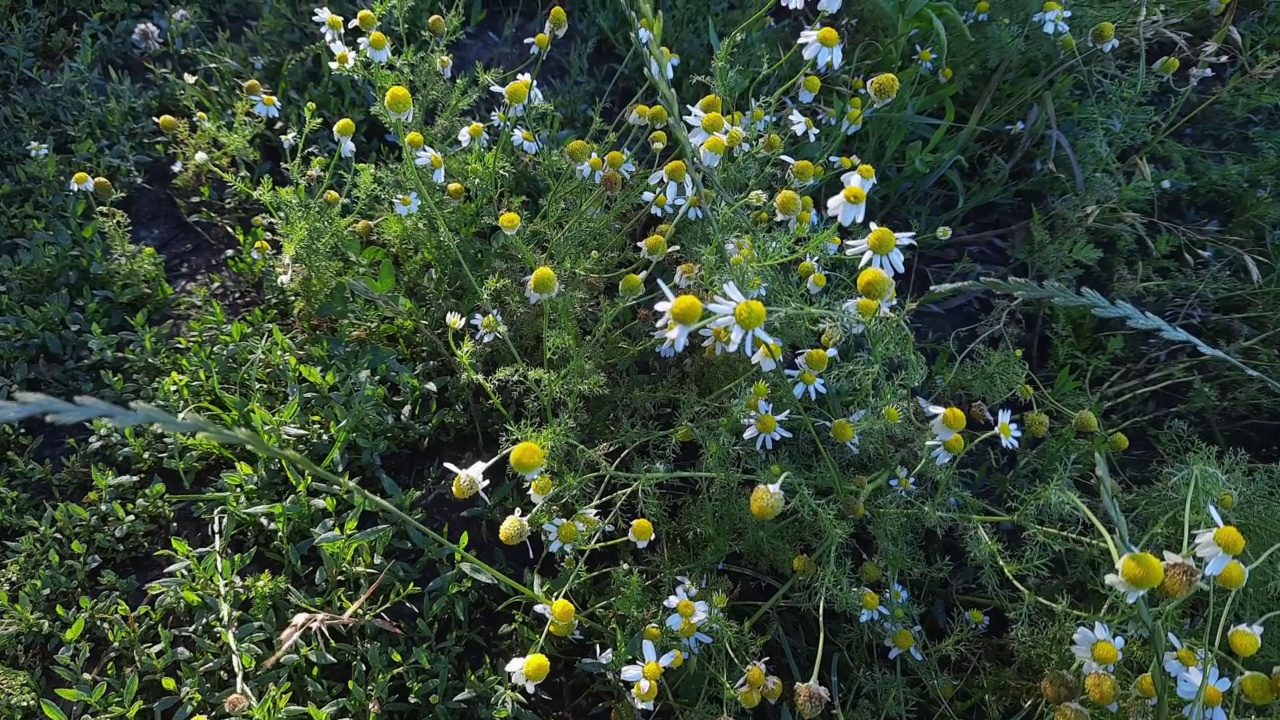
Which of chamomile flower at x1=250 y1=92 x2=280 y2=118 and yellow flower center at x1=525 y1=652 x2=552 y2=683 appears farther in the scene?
chamomile flower at x1=250 y1=92 x2=280 y2=118

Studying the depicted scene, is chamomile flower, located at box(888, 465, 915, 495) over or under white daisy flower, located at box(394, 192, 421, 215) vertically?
under

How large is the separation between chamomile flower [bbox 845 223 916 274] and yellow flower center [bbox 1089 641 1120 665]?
783 millimetres

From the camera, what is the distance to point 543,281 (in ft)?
5.92

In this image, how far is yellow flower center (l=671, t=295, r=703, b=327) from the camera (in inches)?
58.3

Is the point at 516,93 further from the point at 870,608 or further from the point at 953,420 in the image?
the point at 870,608

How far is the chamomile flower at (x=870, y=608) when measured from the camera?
173cm

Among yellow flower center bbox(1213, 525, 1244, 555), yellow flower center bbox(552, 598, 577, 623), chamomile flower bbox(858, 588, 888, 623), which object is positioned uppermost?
yellow flower center bbox(1213, 525, 1244, 555)

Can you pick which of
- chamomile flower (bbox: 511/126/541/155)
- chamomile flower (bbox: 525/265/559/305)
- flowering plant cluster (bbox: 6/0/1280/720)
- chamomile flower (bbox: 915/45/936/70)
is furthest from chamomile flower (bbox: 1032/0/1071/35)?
chamomile flower (bbox: 525/265/559/305)

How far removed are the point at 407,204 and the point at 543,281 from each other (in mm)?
648

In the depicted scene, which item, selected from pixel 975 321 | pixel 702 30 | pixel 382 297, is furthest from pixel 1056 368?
pixel 382 297

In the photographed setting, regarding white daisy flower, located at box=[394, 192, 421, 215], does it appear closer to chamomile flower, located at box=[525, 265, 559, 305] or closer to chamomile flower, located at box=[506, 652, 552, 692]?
chamomile flower, located at box=[525, 265, 559, 305]

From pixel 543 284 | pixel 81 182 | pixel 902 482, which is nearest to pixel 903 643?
pixel 902 482

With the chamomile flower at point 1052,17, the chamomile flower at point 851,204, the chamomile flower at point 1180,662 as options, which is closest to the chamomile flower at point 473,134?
the chamomile flower at point 851,204

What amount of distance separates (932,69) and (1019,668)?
6.09 feet
